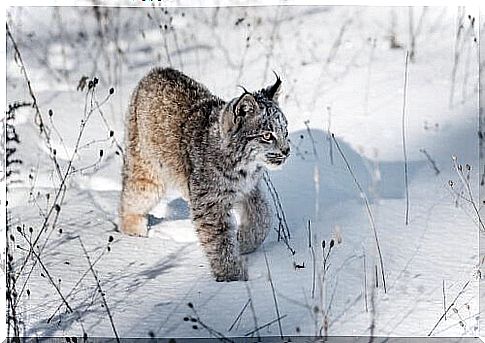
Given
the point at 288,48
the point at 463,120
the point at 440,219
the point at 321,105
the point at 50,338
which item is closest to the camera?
the point at 50,338

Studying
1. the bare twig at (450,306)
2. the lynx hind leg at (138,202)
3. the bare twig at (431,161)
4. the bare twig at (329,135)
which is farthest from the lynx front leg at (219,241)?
the bare twig at (431,161)

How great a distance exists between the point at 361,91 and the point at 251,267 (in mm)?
3053

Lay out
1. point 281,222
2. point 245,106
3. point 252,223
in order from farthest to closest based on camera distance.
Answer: point 281,222 → point 252,223 → point 245,106

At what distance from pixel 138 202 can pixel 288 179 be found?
1.13 meters

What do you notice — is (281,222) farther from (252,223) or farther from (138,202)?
(138,202)

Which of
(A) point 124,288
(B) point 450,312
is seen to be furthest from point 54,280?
(B) point 450,312

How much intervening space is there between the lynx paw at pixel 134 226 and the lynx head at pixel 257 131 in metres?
1.06

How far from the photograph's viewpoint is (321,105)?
23.3ft

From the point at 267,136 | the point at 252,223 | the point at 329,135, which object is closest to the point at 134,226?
the point at 252,223

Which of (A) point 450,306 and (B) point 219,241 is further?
(B) point 219,241

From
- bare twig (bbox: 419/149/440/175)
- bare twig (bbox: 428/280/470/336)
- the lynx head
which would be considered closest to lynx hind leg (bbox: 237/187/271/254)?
the lynx head

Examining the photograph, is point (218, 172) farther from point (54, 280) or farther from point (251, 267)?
point (54, 280)

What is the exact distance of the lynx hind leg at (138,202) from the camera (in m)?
5.31

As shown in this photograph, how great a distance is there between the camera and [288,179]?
19.3 feet
